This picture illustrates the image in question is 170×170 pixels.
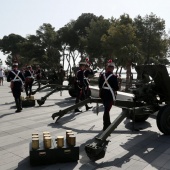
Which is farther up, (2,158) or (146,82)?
(146,82)

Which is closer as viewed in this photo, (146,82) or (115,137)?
(115,137)

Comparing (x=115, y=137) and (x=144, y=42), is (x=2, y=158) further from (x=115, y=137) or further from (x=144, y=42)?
(x=144, y=42)

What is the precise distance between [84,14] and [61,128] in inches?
1431

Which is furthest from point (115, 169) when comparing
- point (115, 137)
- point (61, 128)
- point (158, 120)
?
point (61, 128)

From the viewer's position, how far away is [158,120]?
666 cm

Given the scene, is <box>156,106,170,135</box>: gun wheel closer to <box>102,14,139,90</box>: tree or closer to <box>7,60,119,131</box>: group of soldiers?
<box>7,60,119,131</box>: group of soldiers

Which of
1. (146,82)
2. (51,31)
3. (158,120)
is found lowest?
(158,120)

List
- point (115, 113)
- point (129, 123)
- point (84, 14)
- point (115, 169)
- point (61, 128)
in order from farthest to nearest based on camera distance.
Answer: point (84, 14)
point (115, 113)
point (129, 123)
point (61, 128)
point (115, 169)

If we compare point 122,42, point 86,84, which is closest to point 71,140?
point 86,84

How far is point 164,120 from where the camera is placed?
6.68m

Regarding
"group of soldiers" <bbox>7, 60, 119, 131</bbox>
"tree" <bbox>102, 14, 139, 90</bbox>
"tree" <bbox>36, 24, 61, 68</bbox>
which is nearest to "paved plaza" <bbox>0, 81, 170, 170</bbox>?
"group of soldiers" <bbox>7, 60, 119, 131</bbox>

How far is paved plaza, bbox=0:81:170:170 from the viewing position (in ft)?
16.2

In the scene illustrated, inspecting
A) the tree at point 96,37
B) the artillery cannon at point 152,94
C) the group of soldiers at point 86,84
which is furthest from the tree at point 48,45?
the artillery cannon at point 152,94

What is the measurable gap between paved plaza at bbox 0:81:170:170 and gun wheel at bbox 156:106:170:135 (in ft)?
0.60
